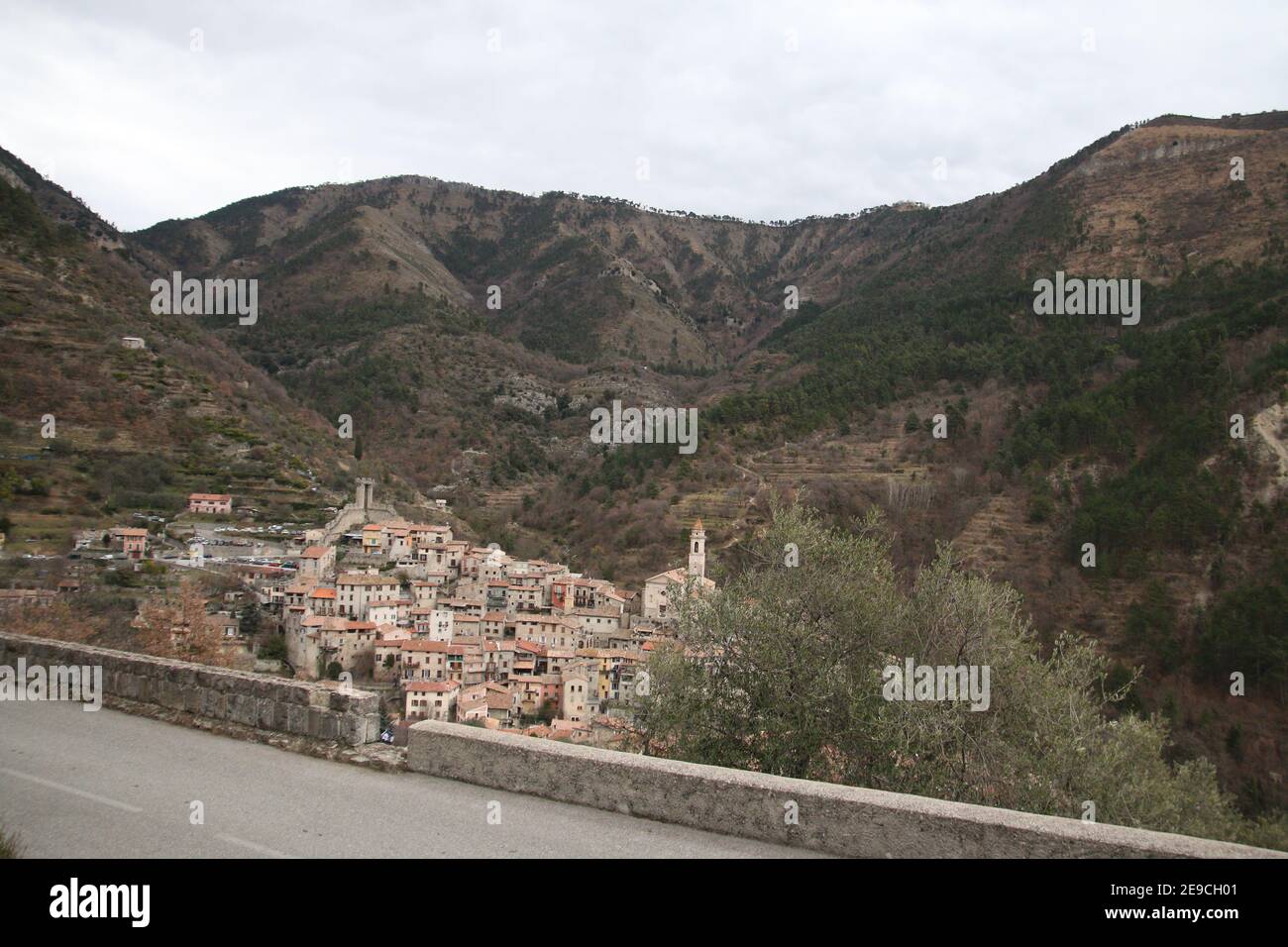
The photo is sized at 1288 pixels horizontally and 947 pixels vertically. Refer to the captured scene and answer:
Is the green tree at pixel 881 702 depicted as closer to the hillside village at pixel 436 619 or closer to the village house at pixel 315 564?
the hillside village at pixel 436 619

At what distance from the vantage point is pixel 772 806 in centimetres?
428

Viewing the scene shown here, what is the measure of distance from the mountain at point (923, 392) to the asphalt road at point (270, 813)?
11.2m

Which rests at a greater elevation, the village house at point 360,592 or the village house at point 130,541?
the village house at point 130,541

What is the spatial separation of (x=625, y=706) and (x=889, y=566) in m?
3.82

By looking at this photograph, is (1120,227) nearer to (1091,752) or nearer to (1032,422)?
(1032,422)

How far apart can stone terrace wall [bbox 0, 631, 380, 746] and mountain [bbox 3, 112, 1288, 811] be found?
11.0 meters

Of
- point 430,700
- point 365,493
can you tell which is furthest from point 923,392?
point 430,700

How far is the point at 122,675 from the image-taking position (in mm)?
7125

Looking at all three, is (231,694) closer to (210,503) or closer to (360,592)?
(360,592)

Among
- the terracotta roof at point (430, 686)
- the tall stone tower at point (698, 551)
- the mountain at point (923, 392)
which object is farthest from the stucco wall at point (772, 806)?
the tall stone tower at point (698, 551)

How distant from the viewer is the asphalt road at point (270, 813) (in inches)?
163

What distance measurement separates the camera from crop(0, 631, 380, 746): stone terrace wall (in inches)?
232

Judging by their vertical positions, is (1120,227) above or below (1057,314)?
above
